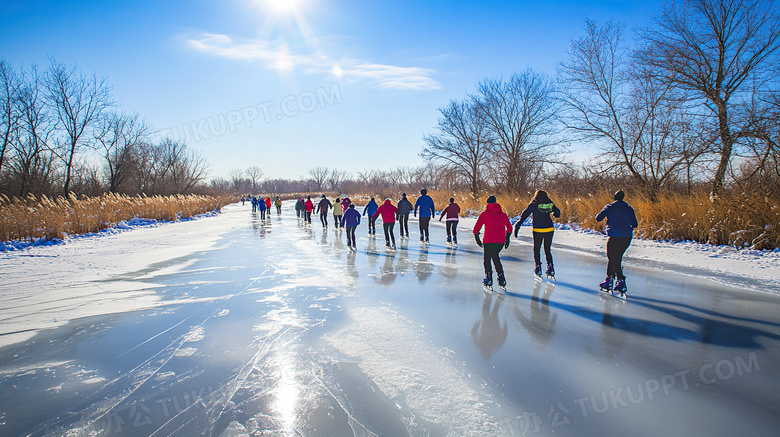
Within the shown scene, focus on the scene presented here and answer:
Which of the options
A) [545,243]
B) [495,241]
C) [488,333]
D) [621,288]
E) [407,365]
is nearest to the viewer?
[407,365]

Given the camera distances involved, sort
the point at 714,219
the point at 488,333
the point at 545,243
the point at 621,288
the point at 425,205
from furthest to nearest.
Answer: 1. the point at 425,205
2. the point at 714,219
3. the point at 545,243
4. the point at 621,288
5. the point at 488,333

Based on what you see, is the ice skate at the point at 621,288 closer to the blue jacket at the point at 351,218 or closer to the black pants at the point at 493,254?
the black pants at the point at 493,254

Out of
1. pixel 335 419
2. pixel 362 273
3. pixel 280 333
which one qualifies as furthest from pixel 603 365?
pixel 362 273

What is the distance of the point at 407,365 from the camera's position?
3010mm

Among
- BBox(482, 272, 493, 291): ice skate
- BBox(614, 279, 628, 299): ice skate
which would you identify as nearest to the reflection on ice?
BBox(482, 272, 493, 291): ice skate

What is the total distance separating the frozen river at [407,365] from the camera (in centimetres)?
227

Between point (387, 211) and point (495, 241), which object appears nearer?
A: point (495, 241)

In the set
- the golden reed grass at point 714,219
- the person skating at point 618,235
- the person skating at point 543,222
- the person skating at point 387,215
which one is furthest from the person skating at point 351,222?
the golden reed grass at point 714,219

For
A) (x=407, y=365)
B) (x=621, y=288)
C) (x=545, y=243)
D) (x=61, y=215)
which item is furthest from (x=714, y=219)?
(x=61, y=215)

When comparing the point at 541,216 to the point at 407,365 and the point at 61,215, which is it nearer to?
the point at 407,365

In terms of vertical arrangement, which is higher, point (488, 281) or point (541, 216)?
point (541, 216)

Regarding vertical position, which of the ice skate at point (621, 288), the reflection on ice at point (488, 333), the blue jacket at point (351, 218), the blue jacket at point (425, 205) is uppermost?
the blue jacket at point (425, 205)

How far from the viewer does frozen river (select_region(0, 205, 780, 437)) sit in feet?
7.45

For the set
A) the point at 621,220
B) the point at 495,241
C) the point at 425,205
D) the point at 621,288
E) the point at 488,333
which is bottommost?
the point at 488,333
